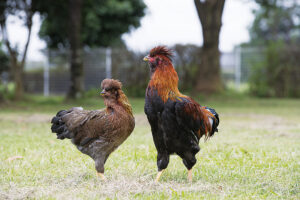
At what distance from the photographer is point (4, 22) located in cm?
1645

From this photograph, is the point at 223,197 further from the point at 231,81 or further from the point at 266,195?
the point at 231,81

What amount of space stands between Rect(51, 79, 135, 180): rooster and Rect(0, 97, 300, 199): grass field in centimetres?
30

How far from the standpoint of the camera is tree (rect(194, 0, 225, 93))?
15.9m

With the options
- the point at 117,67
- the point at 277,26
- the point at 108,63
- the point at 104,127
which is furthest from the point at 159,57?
the point at 277,26

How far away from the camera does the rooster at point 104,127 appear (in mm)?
4152

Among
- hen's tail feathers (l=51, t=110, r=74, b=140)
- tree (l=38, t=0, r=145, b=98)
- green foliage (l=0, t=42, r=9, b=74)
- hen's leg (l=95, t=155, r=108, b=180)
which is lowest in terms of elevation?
hen's leg (l=95, t=155, r=108, b=180)

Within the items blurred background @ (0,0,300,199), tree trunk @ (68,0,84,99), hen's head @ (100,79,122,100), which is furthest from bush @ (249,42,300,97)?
hen's head @ (100,79,122,100)

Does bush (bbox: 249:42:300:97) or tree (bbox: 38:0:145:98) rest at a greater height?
tree (bbox: 38:0:145:98)

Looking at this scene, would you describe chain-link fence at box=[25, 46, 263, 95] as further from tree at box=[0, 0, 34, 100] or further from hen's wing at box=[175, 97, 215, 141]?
hen's wing at box=[175, 97, 215, 141]

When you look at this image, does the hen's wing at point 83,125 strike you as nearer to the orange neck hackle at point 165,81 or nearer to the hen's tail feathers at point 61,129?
the hen's tail feathers at point 61,129

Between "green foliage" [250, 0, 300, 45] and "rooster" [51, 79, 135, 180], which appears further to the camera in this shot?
"green foliage" [250, 0, 300, 45]

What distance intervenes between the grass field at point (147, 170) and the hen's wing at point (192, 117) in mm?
529

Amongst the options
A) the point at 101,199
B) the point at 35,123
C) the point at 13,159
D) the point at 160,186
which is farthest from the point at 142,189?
the point at 35,123

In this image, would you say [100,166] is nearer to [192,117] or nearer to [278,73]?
[192,117]
